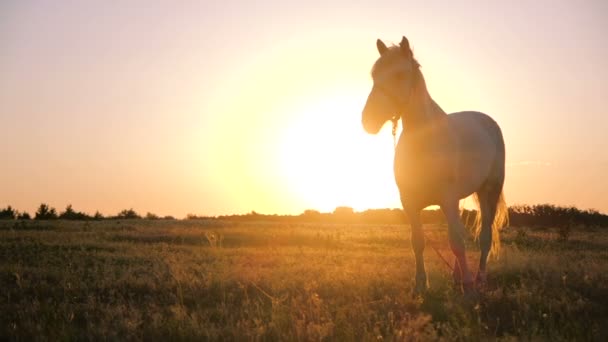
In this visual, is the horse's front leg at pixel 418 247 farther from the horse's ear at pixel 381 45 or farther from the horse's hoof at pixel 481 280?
the horse's ear at pixel 381 45

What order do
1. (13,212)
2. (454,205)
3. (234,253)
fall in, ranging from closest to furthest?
(454,205), (234,253), (13,212)

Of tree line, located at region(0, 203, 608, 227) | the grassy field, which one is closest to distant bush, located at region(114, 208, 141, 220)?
tree line, located at region(0, 203, 608, 227)

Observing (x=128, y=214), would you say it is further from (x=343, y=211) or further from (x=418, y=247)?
(x=418, y=247)

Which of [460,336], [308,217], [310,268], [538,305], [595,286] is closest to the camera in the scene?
[460,336]

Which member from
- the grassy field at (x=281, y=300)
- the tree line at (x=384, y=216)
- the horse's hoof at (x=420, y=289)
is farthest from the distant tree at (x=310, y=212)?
the horse's hoof at (x=420, y=289)

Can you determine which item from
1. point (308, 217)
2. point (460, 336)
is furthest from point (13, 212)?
point (460, 336)

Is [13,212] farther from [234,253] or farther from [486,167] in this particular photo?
[486,167]

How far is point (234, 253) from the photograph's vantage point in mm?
13250

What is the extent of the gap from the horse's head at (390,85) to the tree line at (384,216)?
17.9 meters

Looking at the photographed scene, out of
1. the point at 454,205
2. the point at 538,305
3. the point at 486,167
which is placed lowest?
the point at 538,305

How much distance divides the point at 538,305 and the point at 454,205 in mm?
1525

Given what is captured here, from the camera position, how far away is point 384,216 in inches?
1436

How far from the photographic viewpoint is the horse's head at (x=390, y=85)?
6875 millimetres

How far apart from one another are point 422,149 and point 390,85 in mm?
946
